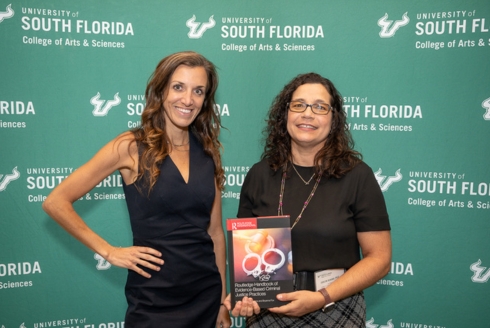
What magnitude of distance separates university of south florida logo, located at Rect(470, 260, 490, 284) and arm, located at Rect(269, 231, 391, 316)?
139 centimetres

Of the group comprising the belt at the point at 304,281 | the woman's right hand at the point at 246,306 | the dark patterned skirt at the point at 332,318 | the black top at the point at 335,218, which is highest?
the black top at the point at 335,218

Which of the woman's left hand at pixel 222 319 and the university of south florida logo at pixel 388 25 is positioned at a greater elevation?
the university of south florida logo at pixel 388 25

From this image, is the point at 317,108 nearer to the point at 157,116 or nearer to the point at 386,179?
the point at 157,116

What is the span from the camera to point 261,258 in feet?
5.29

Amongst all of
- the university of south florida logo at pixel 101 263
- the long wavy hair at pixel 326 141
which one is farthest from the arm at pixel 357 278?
the university of south florida logo at pixel 101 263

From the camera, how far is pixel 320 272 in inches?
67.7

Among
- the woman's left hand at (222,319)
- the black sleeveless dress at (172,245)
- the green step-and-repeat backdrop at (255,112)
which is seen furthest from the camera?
the green step-and-repeat backdrop at (255,112)

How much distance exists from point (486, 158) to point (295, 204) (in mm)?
1643

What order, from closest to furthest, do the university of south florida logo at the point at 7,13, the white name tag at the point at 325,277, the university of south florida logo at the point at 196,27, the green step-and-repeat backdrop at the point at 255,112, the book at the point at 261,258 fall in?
the book at the point at 261,258 < the white name tag at the point at 325,277 < the university of south florida logo at the point at 7,13 < the green step-and-repeat backdrop at the point at 255,112 < the university of south florida logo at the point at 196,27

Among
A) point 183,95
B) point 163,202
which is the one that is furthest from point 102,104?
point 163,202

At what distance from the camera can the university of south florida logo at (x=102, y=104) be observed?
2.75m

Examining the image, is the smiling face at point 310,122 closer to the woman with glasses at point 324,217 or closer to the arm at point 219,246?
the woman with glasses at point 324,217

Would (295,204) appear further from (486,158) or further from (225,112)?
(486,158)

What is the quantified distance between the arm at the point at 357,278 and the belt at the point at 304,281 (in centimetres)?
8
